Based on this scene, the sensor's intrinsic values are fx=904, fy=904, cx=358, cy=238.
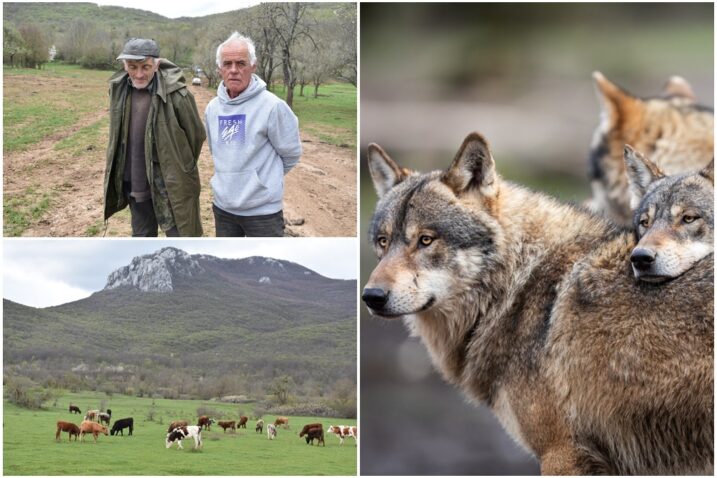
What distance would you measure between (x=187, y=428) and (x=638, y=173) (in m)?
4.69

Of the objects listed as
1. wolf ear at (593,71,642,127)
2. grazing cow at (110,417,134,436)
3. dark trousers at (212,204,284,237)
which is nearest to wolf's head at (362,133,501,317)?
wolf ear at (593,71,642,127)

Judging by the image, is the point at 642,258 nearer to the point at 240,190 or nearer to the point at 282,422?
the point at 240,190

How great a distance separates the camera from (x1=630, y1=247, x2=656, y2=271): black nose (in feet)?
18.5

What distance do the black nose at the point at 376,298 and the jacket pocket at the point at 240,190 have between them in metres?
2.11

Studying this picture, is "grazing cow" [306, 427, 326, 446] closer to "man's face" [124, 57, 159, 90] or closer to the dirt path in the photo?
the dirt path

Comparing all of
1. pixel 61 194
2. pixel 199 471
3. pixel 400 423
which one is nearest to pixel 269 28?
pixel 61 194

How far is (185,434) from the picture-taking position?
8438 mm

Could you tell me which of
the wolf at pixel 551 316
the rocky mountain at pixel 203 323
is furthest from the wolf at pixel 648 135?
the rocky mountain at pixel 203 323

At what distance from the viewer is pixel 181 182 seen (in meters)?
7.75

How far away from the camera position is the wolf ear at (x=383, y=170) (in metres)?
6.77

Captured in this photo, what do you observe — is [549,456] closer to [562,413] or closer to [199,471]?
[562,413]

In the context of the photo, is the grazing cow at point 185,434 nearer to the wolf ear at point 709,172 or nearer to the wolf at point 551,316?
the wolf at point 551,316

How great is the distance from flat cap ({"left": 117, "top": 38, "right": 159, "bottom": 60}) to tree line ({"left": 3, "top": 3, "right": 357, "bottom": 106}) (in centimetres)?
22

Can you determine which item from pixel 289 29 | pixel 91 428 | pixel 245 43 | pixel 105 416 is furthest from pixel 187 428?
pixel 289 29
